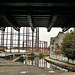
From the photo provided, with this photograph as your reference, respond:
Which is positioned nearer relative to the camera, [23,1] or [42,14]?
[23,1]

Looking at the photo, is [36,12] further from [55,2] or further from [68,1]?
[68,1]

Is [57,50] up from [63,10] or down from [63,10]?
down

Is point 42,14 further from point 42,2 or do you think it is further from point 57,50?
point 57,50

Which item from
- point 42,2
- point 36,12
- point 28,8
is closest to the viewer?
point 42,2

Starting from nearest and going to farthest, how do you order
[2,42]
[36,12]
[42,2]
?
[42,2] → [36,12] → [2,42]

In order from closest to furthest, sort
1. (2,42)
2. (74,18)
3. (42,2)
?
1. (42,2)
2. (74,18)
3. (2,42)

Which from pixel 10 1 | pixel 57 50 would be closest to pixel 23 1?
pixel 10 1

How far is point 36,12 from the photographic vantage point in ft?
19.0

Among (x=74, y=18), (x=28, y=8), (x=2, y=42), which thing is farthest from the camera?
(x=2, y=42)

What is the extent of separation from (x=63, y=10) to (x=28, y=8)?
6.67 ft

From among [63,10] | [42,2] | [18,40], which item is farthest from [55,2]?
[18,40]

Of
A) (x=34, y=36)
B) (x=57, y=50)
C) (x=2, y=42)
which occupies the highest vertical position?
(x=34, y=36)

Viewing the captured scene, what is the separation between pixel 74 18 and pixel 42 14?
2.21 m

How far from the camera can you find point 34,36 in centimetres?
7344
